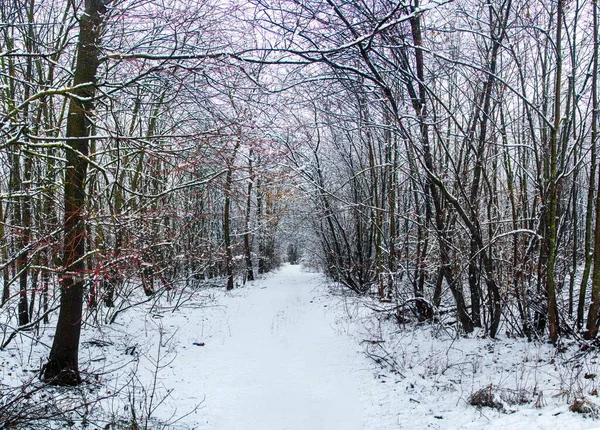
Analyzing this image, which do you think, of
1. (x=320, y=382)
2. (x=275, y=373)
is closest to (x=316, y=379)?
(x=320, y=382)

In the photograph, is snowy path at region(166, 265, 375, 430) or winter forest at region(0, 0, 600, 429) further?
snowy path at region(166, 265, 375, 430)

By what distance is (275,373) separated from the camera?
261 inches

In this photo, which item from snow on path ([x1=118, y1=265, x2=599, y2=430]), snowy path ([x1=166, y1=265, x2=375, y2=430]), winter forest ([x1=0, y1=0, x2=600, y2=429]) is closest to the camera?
winter forest ([x1=0, y1=0, x2=600, y2=429])

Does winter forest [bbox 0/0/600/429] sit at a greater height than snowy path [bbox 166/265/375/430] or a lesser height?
greater

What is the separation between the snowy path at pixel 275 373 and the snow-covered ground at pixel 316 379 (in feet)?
0.07

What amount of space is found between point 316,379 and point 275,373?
0.73 metres

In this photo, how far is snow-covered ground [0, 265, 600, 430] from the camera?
4500 millimetres

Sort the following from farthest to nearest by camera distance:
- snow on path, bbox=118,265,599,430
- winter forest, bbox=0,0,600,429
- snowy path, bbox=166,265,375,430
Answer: snowy path, bbox=166,265,375,430 → snow on path, bbox=118,265,599,430 → winter forest, bbox=0,0,600,429

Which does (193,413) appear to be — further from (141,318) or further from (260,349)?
(141,318)

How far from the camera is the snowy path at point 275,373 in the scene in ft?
16.2

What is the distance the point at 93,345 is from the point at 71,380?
196cm

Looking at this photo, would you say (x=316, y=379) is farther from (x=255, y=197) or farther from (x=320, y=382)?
(x=255, y=197)

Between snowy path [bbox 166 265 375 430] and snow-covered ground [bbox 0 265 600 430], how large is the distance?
0.02 meters

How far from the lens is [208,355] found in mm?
7699
